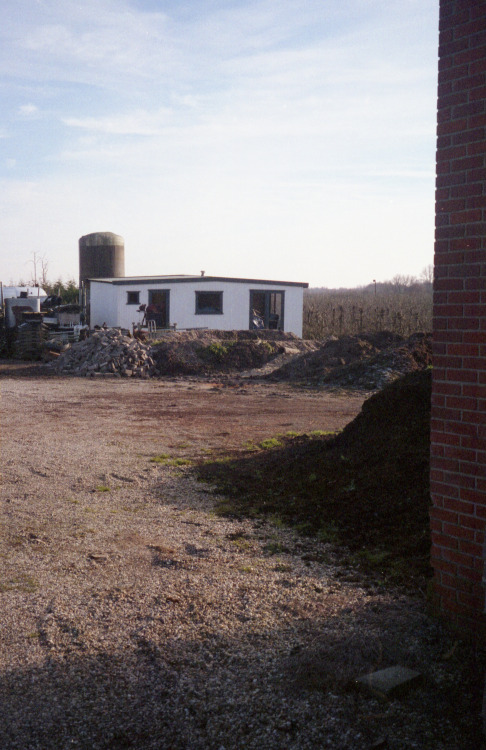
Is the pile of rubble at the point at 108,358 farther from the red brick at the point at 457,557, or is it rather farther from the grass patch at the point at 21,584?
A: the red brick at the point at 457,557

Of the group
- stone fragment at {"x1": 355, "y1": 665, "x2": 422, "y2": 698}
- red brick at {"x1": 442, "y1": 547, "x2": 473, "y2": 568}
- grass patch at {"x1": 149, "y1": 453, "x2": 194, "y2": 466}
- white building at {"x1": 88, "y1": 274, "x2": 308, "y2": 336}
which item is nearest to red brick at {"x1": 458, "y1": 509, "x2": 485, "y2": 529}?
red brick at {"x1": 442, "y1": 547, "x2": 473, "y2": 568}

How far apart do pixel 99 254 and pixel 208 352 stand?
1849 cm

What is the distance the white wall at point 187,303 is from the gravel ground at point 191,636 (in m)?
23.6

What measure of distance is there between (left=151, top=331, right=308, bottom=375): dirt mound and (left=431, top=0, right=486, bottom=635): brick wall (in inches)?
805

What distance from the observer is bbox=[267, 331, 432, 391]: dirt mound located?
20.2 m

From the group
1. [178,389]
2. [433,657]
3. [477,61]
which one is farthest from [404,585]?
[178,389]

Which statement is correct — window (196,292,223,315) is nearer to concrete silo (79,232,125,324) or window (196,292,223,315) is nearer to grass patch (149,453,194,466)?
concrete silo (79,232,125,324)

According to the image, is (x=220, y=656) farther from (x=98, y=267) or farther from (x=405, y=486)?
(x=98, y=267)

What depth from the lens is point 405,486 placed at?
6695 millimetres

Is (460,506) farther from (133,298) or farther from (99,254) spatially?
(99,254)

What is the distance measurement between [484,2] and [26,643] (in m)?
4.79

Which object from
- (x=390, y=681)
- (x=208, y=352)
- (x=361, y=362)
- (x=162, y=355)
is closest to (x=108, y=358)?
(x=162, y=355)

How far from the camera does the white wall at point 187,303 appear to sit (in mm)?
30969

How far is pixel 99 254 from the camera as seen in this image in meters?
41.1
